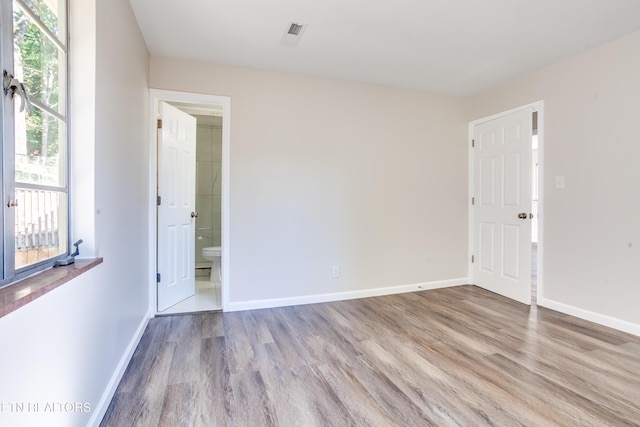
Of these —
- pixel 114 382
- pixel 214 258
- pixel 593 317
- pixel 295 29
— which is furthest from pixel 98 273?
pixel 593 317

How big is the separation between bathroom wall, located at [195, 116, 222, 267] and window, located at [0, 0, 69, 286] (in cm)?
→ 333

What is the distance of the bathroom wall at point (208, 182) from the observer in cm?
463

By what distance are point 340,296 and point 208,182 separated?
2.73 metres

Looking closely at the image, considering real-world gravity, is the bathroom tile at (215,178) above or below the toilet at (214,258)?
above

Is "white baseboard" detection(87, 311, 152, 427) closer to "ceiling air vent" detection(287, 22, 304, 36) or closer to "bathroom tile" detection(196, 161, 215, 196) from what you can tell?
"ceiling air vent" detection(287, 22, 304, 36)

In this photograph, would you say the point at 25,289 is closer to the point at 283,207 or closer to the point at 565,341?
the point at 283,207

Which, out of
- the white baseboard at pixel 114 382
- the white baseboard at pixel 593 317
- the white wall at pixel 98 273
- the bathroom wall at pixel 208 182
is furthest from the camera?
the bathroom wall at pixel 208 182

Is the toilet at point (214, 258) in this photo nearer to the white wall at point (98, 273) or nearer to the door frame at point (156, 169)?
the door frame at point (156, 169)

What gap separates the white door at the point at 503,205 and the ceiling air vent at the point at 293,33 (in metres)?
2.43

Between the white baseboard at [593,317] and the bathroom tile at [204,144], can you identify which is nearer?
the white baseboard at [593,317]

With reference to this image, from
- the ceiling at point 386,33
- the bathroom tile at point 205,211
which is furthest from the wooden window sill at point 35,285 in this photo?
the bathroom tile at point 205,211

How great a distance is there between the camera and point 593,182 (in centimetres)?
265

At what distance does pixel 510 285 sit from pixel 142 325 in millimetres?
3587

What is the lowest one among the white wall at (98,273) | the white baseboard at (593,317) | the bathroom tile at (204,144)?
the white baseboard at (593,317)
